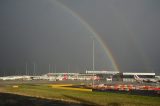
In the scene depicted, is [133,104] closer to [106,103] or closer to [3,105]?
[106,103]

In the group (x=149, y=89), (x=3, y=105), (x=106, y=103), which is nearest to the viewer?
(x=3, y=105)

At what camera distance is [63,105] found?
38500mm

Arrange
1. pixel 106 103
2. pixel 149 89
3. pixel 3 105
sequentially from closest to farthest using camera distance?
1. pixel 3 105
2. pixel 106 103
3. pixel 149 89

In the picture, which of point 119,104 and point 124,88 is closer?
point 119,104

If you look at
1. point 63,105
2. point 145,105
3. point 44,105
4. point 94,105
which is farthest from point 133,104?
point 44,105

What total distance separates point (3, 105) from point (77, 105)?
30.9 feet

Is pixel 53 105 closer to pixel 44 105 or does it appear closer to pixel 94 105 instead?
pixel 44 105

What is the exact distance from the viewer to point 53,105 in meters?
38.7

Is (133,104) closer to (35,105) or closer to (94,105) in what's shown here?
(94,105)

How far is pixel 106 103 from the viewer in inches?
1601

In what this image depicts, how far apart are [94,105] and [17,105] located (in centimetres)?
991

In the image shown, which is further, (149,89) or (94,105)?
(149,89)

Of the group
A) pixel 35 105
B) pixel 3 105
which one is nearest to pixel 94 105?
pixel 35 105

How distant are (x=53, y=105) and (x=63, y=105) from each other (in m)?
1.31
